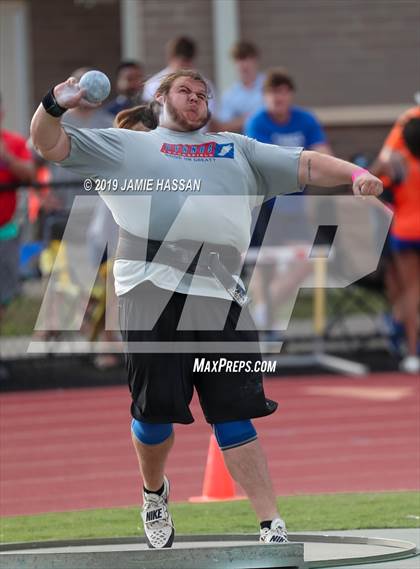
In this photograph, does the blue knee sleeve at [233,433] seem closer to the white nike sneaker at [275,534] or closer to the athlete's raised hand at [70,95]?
the white nike sneaker at [275,534]

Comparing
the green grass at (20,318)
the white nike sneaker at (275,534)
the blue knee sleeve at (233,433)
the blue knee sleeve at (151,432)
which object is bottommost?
the white nike sneaker at (275,534)

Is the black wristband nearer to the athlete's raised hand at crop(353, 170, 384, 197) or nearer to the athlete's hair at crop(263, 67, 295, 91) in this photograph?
the athlete's raised hand at crop(353, 170, 384, 197)

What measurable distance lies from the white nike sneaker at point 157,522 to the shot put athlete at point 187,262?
2 cm

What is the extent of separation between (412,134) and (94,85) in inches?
288

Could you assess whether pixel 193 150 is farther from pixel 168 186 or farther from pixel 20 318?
pixel 20 318

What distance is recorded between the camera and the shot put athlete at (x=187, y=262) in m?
6.26

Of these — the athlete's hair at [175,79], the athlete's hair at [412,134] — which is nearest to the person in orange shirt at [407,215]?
the athlete's hair at [412,134]

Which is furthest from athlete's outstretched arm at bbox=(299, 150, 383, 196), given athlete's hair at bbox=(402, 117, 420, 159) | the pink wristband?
athlete's hair at bbox=(402, 117, 420, 159)

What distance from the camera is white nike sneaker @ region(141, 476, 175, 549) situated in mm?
6504

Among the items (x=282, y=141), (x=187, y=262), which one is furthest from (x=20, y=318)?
(x=187, y=262)

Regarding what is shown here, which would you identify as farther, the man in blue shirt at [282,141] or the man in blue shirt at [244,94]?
the man in blue shirt at [244,94]

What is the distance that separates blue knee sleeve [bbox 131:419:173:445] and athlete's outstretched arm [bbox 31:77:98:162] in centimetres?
122

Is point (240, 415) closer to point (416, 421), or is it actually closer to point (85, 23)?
point (416, 421)

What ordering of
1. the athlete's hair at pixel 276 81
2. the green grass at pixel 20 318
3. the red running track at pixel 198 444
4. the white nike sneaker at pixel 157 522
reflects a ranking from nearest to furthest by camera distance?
1. the white nike sneaker at pixel 157 522
2. the red running track at pixel 198 444
3. the athlete's hair at pixel 276 81
4. the green grass at pixel 20 318
